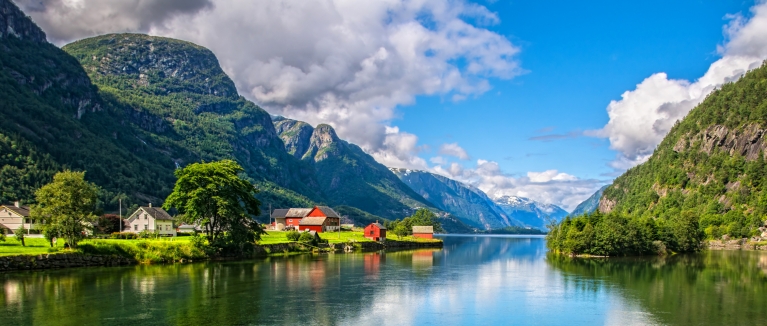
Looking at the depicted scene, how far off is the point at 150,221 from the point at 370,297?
77.6 metres

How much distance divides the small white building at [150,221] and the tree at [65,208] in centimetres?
4059

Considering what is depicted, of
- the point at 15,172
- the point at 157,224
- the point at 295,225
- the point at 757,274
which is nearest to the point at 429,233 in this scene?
the point at 295,225

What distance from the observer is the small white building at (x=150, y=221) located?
106750 mm

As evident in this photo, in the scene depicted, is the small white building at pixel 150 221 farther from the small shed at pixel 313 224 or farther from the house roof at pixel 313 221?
the house roof at pixel 313 221

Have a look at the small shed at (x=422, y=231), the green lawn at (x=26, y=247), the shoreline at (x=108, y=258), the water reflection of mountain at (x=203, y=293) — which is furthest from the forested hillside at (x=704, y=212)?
the green lawn at (x=26, y=247)

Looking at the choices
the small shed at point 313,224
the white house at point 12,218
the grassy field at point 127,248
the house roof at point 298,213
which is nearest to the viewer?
the grassy field at point 127,248

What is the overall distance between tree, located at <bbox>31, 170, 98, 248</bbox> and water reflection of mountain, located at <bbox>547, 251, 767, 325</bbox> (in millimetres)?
56397

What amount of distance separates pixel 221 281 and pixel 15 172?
140 m

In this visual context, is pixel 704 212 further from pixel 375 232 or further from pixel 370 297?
pixel 370 297

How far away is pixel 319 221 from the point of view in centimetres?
14462

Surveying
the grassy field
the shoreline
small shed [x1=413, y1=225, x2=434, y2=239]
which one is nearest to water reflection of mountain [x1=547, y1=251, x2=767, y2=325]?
the shoreline

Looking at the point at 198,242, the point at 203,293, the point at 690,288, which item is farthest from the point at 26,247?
the point at 690,288

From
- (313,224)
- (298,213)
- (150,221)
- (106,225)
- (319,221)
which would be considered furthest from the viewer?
(298,213)

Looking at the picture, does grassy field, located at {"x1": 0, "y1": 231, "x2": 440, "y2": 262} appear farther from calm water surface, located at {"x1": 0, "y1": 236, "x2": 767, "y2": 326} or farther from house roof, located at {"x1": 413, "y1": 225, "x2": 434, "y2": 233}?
house roof, located at {"x1": 413, "y1": 225, "x2": 434, "y2": 233}
